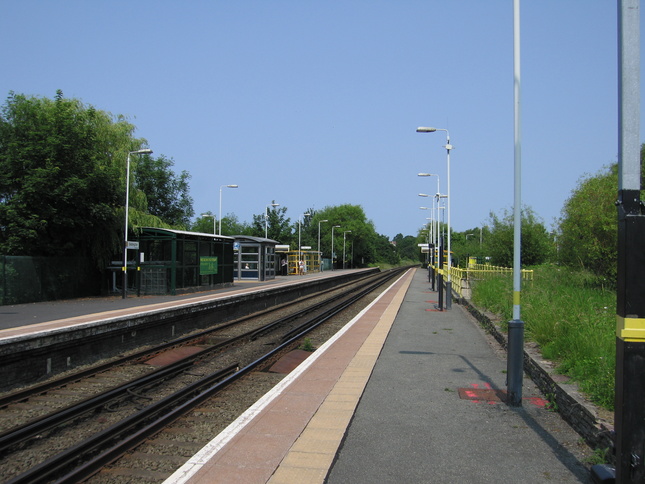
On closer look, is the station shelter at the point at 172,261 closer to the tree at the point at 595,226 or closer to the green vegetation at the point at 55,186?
the green vegetation at the point at 55,186

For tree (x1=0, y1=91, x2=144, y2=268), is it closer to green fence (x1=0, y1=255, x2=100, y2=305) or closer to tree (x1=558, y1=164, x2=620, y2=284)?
green fence (x1=0, y1=255, x2=100, y2=305)

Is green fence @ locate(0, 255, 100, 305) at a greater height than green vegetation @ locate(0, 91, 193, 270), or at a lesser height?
lesser

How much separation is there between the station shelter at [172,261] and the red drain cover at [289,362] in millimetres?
13684

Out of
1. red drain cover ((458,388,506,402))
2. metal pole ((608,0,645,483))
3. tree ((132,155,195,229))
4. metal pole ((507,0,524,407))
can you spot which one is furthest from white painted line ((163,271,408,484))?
tree ((132,155,195,229))

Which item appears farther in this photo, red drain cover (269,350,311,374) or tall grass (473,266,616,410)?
red drain cover (269,350,311,374)

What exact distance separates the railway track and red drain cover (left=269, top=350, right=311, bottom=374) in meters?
0.24

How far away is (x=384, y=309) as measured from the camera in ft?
66.1

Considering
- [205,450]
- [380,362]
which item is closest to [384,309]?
Result: [380,362]

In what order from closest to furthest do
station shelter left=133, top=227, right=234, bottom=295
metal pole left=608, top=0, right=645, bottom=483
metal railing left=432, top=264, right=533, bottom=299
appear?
metal pole left=608, top=0, right=645, bottom=483 < metal railing left=432, top=264, right=533, bottom=299 < station shelter left=133, top=227, right=234, bottom=295

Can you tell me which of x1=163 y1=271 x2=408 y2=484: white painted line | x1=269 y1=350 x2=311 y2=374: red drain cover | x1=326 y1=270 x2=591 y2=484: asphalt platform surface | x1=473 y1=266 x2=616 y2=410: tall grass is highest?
x1=473 y1=266 x2=616 y2=410: tall grass

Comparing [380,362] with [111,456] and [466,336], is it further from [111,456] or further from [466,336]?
[111,456]

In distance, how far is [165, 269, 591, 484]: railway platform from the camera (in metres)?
4.63

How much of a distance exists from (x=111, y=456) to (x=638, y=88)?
18.3 feet

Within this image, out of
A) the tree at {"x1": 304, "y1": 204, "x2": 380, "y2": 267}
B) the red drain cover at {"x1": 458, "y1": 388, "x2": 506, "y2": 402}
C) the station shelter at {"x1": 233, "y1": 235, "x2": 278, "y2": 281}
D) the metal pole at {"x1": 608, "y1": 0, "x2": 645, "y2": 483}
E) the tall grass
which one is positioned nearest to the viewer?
the metal pole at {"x1": 608, "y1": 0, "x2": 645, "y2": 483}
